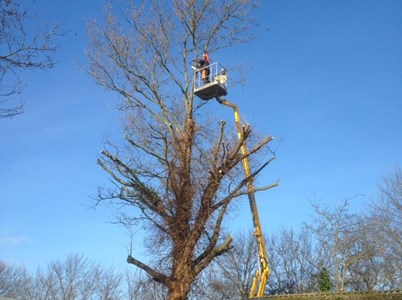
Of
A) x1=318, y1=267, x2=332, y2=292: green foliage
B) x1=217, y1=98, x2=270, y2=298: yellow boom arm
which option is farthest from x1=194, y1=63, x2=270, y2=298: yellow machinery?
x1=318, y1=267, x2=332, y2=292: green foliage

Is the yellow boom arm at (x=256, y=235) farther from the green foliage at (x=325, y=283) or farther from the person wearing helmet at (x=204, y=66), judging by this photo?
the green foliage at (x=325, y=283)

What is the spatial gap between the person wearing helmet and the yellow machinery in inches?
3.5

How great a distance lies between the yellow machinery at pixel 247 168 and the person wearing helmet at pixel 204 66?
0.29 feet

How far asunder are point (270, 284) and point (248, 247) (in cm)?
372

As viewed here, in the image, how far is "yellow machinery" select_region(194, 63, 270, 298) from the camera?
1251 cm

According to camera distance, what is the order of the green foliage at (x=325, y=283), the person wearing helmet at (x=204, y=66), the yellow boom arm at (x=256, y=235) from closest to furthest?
1. the yellow boom arm at (x=256, y=235)
2. the person wearing helmet at (x=204, y=66)
3. the green foliage at (x=325, y=283)

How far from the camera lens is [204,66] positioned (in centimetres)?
1526

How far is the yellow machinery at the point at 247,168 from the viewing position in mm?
12508

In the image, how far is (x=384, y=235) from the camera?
93.5ft

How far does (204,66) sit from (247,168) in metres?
4.20

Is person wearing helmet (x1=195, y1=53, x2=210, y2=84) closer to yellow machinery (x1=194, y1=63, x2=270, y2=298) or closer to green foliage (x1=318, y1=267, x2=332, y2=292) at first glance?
yellow machinery (x1=194, y1=63, x2=270, y2=298)

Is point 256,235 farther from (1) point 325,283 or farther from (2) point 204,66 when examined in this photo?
(1) point 325,283

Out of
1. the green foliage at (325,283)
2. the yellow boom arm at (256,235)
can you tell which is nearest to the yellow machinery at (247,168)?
the yellow boom arm at (256,235)

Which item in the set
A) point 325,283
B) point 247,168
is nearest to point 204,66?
point 247,168
